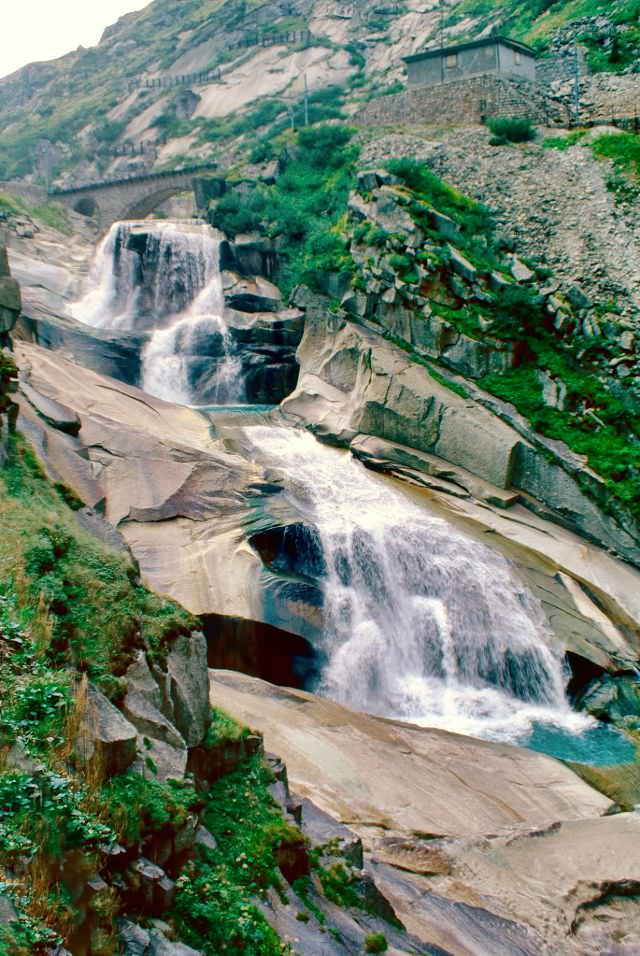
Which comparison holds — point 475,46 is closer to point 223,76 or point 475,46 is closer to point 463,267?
point 463,267

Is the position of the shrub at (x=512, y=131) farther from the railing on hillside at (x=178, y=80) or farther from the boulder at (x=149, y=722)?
the railing on hillside at (x=178, y=80)

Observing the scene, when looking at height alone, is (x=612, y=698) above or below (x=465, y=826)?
below

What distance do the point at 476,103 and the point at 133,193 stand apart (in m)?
21.6

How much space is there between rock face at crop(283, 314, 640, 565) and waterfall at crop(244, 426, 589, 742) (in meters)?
3.19

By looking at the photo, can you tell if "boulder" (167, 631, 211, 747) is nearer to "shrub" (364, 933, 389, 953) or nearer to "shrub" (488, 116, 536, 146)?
"shrub" (364, 933, 389, 953)

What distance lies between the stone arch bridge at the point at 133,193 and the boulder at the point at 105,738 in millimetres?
37135

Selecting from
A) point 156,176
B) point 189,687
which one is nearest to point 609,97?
point 156,176

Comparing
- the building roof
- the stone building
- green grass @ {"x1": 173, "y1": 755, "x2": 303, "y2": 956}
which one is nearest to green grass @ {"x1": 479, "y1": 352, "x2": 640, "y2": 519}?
green grass @ {"x1": 173, "y1": 755, "x2": 303, "y2": 956}

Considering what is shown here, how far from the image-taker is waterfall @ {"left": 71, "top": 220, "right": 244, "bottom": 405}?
1000 inches

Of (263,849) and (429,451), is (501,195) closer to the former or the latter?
(429,451)

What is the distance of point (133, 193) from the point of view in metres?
43.2

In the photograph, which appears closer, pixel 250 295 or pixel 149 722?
pixel 149 722

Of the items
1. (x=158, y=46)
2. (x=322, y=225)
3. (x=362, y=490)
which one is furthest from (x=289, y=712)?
(x=158, y=46)

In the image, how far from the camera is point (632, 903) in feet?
29.8
